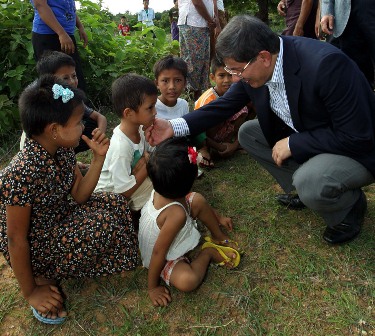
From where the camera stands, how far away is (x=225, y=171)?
323 cm

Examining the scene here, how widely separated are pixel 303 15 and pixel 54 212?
309 centimetres

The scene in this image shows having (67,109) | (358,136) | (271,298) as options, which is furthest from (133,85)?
(271,298)

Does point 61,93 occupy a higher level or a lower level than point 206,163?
higher

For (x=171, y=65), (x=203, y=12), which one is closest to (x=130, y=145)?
(x=171, y=65)

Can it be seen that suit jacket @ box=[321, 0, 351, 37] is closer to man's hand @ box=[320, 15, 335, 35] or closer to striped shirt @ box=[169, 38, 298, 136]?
man's hand @ box=[320, 15, 335, 35]

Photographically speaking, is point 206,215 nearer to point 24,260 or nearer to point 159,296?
point 159,296

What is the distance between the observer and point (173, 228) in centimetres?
188

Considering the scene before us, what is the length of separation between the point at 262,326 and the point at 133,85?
1700 millimetres

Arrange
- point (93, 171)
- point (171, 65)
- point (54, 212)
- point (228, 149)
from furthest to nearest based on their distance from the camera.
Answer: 1. point (228, 149)
2. point (171, 65)
3. point (93, 171)
4. point (54, 212)

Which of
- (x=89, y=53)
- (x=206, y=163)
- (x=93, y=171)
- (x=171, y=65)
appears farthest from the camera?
(x=89, y=53)

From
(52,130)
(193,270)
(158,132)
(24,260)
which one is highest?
(52,130)

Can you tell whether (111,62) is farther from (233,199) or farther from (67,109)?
(67,109)

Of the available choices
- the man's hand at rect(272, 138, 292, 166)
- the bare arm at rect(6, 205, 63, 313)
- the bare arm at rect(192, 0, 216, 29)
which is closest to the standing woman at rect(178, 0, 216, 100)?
the bare arm at rect(192, 0, 216, 29)

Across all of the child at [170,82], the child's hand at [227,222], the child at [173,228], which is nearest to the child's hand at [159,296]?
the child at [173,228]
